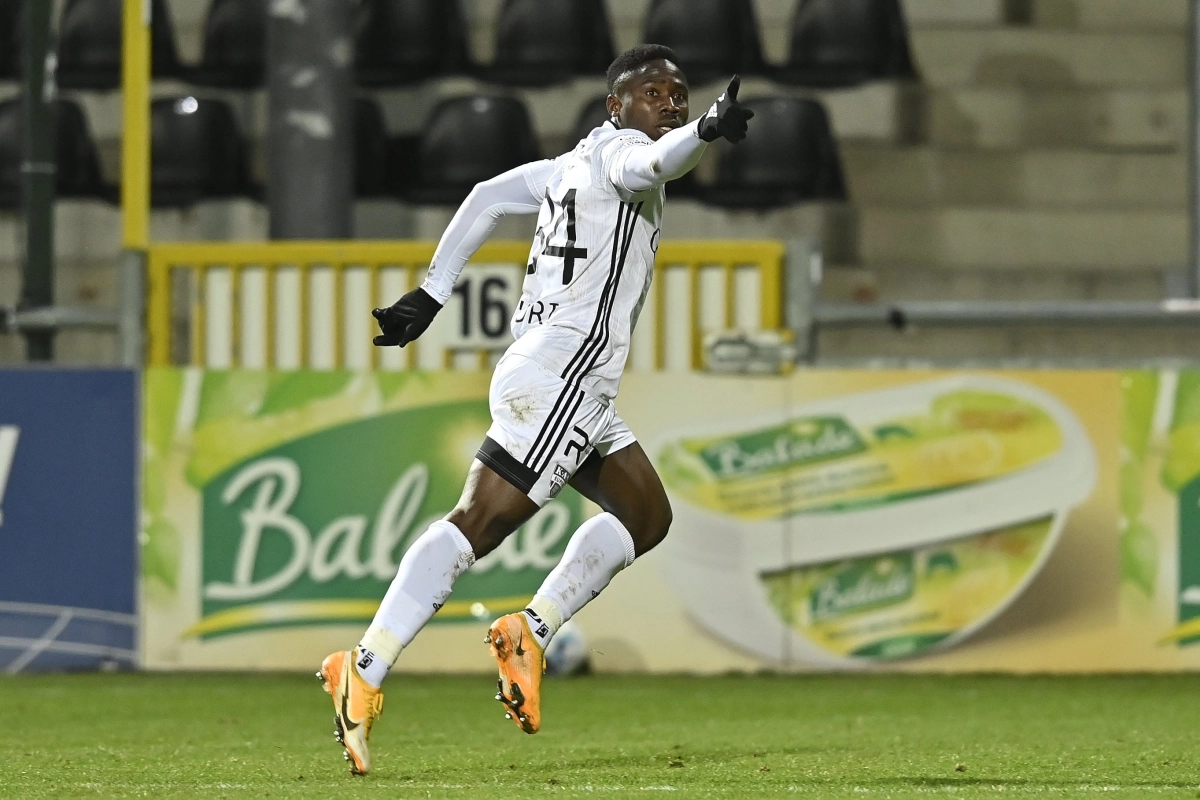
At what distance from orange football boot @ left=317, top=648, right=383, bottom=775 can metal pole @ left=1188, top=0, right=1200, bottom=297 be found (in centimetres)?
586

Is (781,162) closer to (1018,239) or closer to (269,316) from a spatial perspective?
(1018,239)

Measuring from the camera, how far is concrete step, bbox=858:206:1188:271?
11.2 meters

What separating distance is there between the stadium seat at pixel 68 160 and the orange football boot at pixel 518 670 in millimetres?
7840

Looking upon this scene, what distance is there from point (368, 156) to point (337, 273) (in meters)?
2.77

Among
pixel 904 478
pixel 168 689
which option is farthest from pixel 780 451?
pixel 168 689

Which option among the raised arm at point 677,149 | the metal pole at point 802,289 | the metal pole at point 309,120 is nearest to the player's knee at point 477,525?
the raised arm at point 677,149

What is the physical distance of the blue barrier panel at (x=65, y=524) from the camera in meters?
8.55

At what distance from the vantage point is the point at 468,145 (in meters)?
11.5

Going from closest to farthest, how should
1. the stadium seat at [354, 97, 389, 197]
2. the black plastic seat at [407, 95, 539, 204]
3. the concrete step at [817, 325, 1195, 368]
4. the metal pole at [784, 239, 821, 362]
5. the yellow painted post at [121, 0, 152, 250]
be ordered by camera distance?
the metal pole at [784, 239, 821, 362] < the yellow painted post at [121, 0, 152, 250] < the concrete step at [817, 325, 1195, 368] < the black plastic seat at [407, 95, 539, 204] < the stadium seat at [354, 97, 389, 197]

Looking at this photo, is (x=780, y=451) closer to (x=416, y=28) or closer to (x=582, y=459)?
(x=582, y=459)

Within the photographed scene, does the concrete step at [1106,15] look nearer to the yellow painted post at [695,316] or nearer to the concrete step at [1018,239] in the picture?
the concrete step at [1018,239]

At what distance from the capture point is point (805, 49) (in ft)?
38.0

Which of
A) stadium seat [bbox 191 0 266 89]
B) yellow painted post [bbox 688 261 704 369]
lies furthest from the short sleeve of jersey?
stadium seat [bbox 191 0 266 89]

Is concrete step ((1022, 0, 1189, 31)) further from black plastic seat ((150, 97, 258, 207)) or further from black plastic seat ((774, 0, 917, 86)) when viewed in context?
black plastic seat ((150, 97, 258, 207))
